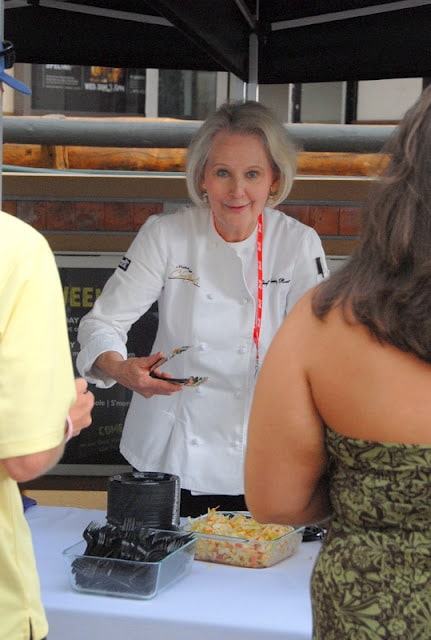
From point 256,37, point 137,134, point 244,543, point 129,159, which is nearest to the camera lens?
point 244,543

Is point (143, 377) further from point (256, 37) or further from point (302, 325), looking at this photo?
point (256, 37)

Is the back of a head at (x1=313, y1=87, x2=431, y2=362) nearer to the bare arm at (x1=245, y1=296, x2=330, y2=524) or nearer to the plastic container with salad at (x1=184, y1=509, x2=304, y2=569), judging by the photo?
the bare arm at (x1=245, y1=296, x2=330, y2=524)

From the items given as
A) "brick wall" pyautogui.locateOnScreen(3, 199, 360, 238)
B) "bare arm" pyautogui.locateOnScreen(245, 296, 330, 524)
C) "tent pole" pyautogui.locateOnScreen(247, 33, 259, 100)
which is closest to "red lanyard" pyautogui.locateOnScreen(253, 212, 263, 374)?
"tent pole" pyautogui.locateOnScreen(247, 33, 259, 100)

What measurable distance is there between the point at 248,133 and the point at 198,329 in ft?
1.88

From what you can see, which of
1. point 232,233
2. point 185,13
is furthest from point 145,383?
point 185,13

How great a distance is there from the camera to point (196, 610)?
1.67m

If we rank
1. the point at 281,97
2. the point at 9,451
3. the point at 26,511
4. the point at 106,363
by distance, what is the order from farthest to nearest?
the point at 281,97, the point at 106,363, the point at 26,511, the point at 9,451

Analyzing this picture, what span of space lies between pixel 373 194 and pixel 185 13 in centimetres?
156

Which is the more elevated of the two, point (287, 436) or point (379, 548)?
point (287, 436)

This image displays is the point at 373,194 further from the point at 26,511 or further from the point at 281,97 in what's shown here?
the point at 281,97

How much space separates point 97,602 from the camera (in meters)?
1.68

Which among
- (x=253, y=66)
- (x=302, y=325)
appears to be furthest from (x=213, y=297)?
(x=302, y=325)

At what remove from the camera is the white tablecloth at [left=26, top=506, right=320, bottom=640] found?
64.1 inches

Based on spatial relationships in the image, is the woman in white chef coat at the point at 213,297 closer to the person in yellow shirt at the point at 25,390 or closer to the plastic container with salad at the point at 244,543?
the plastic container with salad at the point at 244,543
